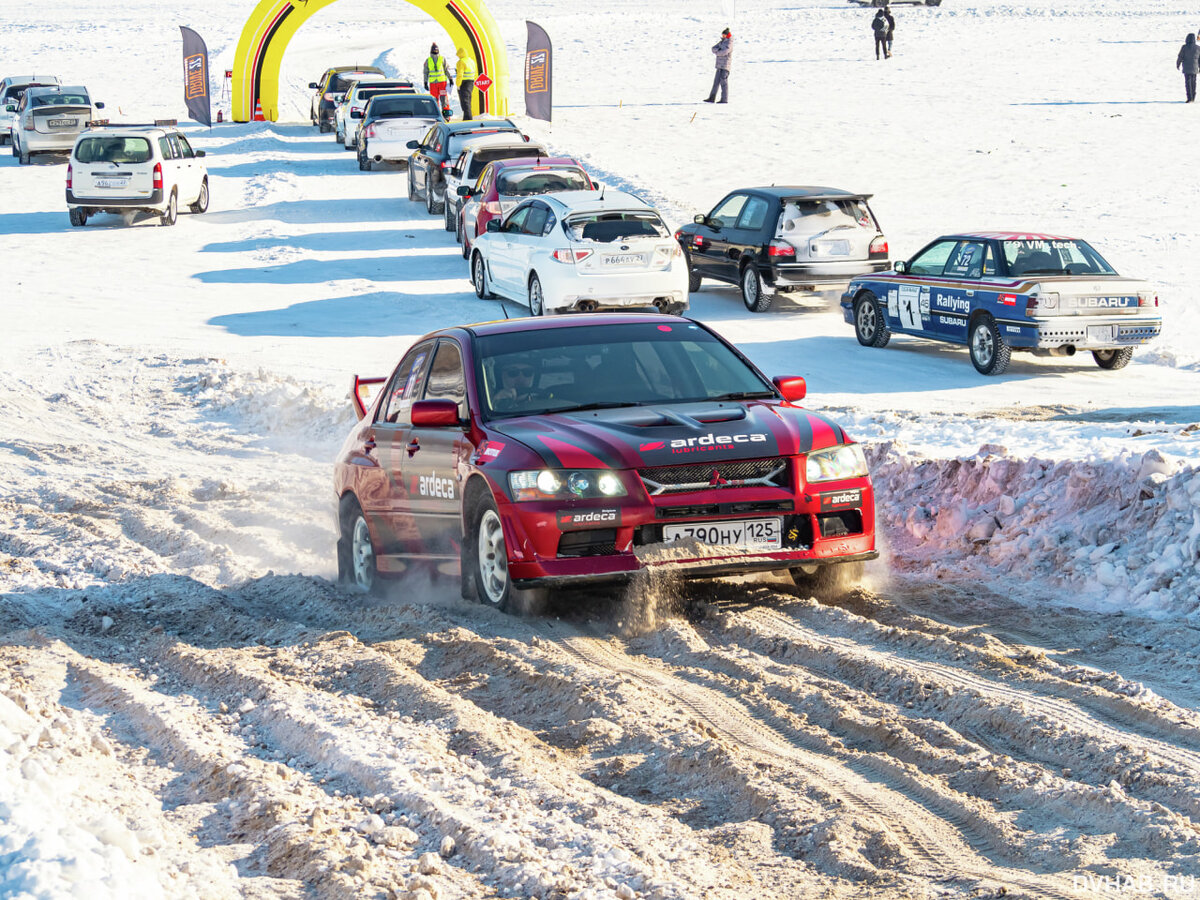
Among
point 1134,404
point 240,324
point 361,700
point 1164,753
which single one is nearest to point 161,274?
point 240,324

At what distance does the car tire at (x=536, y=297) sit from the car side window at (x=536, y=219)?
0.62m

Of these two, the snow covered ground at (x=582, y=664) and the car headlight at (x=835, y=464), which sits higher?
the car headlight at (x=835, y=464)

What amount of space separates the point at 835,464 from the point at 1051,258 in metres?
8.98

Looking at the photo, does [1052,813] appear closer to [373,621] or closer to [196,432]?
[373,621]

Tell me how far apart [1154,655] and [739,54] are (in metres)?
58.4

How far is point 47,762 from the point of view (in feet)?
17.9

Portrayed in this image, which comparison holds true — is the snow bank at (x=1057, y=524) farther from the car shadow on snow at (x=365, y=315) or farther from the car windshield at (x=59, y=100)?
the car windshield at (x=59, y=100)

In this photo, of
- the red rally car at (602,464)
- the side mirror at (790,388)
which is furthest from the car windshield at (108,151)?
the side mirror at (790,388)

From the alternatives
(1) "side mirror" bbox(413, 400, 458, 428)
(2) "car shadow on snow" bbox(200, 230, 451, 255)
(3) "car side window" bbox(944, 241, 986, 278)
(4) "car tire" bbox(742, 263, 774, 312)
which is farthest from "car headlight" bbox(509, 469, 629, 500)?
(2) "car shadow on snow" bbox(200, 230, 451, 255)

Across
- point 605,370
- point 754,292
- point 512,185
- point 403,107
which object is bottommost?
point 754,292

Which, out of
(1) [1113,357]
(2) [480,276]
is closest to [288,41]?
(2) [480,276]

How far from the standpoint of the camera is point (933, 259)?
669 inches

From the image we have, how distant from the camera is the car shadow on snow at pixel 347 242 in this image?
1036 inches

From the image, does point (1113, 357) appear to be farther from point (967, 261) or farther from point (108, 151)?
point (108, 151)
